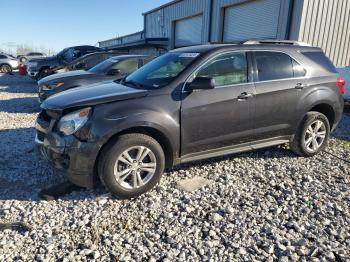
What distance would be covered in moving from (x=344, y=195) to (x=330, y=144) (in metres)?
2.27

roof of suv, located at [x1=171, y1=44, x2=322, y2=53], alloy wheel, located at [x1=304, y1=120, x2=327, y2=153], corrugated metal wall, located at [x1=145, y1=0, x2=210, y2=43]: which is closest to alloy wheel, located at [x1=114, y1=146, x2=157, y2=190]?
roof of suv, located at [x1=171, y1=44, x2=322, y2=53]

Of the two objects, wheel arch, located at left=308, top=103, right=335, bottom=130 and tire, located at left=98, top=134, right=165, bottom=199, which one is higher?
wheel arch, located at left=308, top=103, right=335, bottom=130

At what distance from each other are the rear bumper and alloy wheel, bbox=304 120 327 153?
339 centimetres

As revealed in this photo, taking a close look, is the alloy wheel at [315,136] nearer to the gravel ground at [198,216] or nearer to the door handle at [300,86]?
the gravel ground at [198,216]

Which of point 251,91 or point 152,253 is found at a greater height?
point 251,91

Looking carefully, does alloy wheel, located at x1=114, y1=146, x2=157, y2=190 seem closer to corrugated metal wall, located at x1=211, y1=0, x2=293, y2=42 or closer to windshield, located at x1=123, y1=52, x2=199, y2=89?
windshield, located at x1=123, y1=52, x2=199, y2=89

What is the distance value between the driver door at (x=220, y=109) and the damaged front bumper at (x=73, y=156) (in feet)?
3.80

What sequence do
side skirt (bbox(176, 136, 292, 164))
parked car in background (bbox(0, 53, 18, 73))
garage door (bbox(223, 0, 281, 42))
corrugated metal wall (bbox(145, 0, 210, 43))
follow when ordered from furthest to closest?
parked car in background (bbox(0, 53, 18, 73))
corrugated metal wall (bbox(145, 0, 210, 43))
garage door (bbox(223, 0, 281, 42))
side skirt (bbox(176, 136, 292, 164))

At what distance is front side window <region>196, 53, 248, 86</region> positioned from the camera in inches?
164

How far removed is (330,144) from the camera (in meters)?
5.96

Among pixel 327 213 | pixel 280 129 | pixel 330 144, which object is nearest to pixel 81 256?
pixel 327 213

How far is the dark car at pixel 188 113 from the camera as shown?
11.7 ft

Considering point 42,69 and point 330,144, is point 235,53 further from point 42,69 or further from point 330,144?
point 42,69

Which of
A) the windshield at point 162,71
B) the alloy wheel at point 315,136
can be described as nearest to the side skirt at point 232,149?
the alloy wheel at point 315,136
